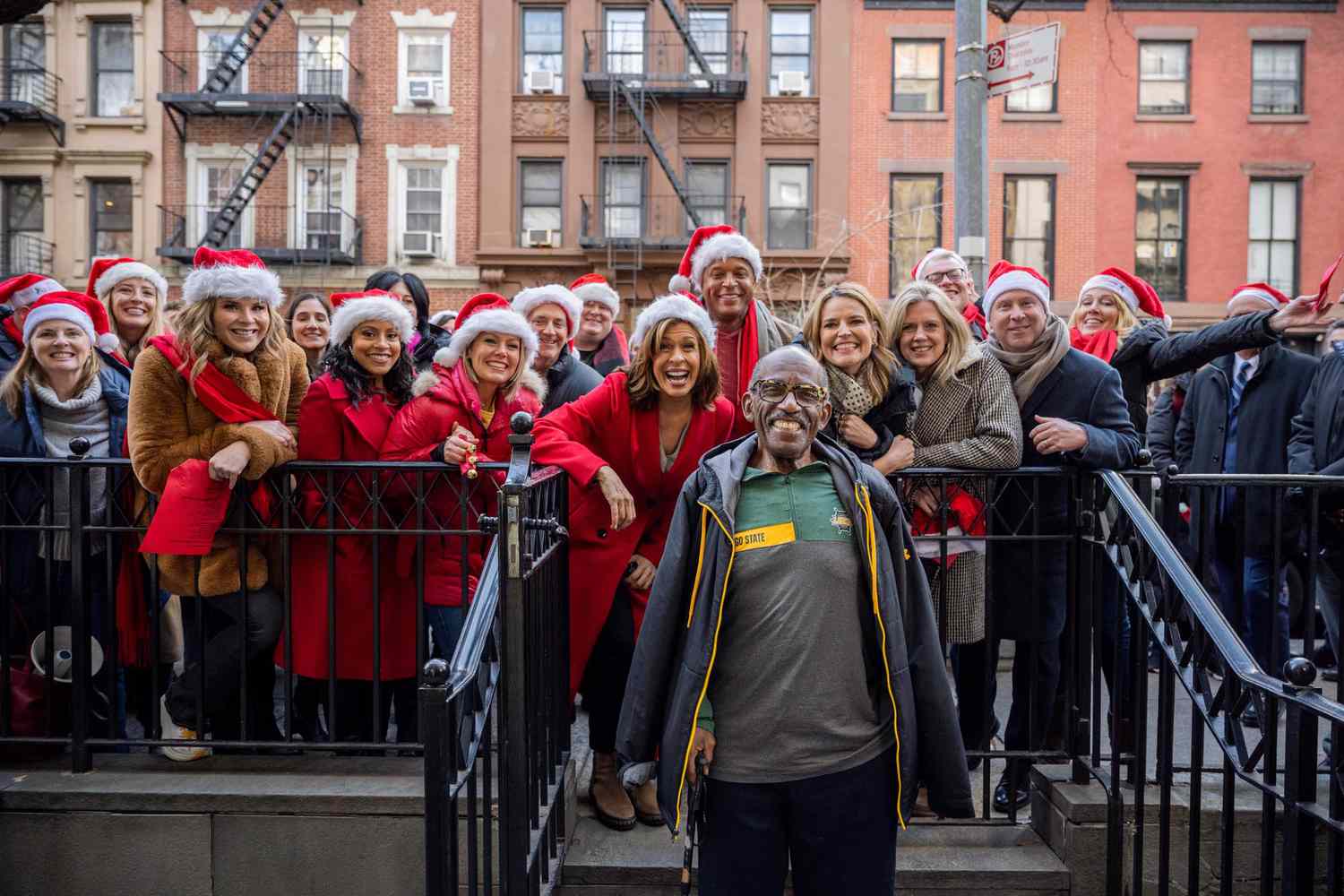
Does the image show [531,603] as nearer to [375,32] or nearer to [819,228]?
[819,228]

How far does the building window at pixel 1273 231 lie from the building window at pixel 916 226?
6.47 m

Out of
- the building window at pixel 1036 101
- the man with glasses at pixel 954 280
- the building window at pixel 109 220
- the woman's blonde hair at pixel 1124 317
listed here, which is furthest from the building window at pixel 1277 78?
the building window at pixel 109 220

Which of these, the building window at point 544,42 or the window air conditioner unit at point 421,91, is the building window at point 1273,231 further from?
the window air conditioner unit at point 421,91

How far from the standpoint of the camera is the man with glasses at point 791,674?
287cm

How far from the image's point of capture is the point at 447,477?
394 centimetres

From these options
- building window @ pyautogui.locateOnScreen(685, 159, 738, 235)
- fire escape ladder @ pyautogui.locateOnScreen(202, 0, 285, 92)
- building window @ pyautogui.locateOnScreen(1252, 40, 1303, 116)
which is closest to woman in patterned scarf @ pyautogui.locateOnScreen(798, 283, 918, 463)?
building window @ pyautogui.locateOnScreen(685, 159, 738, 235)

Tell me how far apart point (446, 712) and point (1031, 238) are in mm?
20428

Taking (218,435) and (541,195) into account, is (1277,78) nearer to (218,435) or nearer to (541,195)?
(541,195)

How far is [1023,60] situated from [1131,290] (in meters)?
2.09

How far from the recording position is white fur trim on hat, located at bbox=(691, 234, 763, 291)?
4.52m

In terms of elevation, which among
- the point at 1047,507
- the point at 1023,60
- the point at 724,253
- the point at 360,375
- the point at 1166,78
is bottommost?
the point at 1047,507

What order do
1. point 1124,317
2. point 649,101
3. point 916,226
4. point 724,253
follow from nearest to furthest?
point 724,253, point 1124,317, point 916,226, point 649,101

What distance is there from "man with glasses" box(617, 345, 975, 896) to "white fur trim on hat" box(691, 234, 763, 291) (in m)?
1.63

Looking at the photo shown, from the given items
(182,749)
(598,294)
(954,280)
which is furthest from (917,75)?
(182,749)
